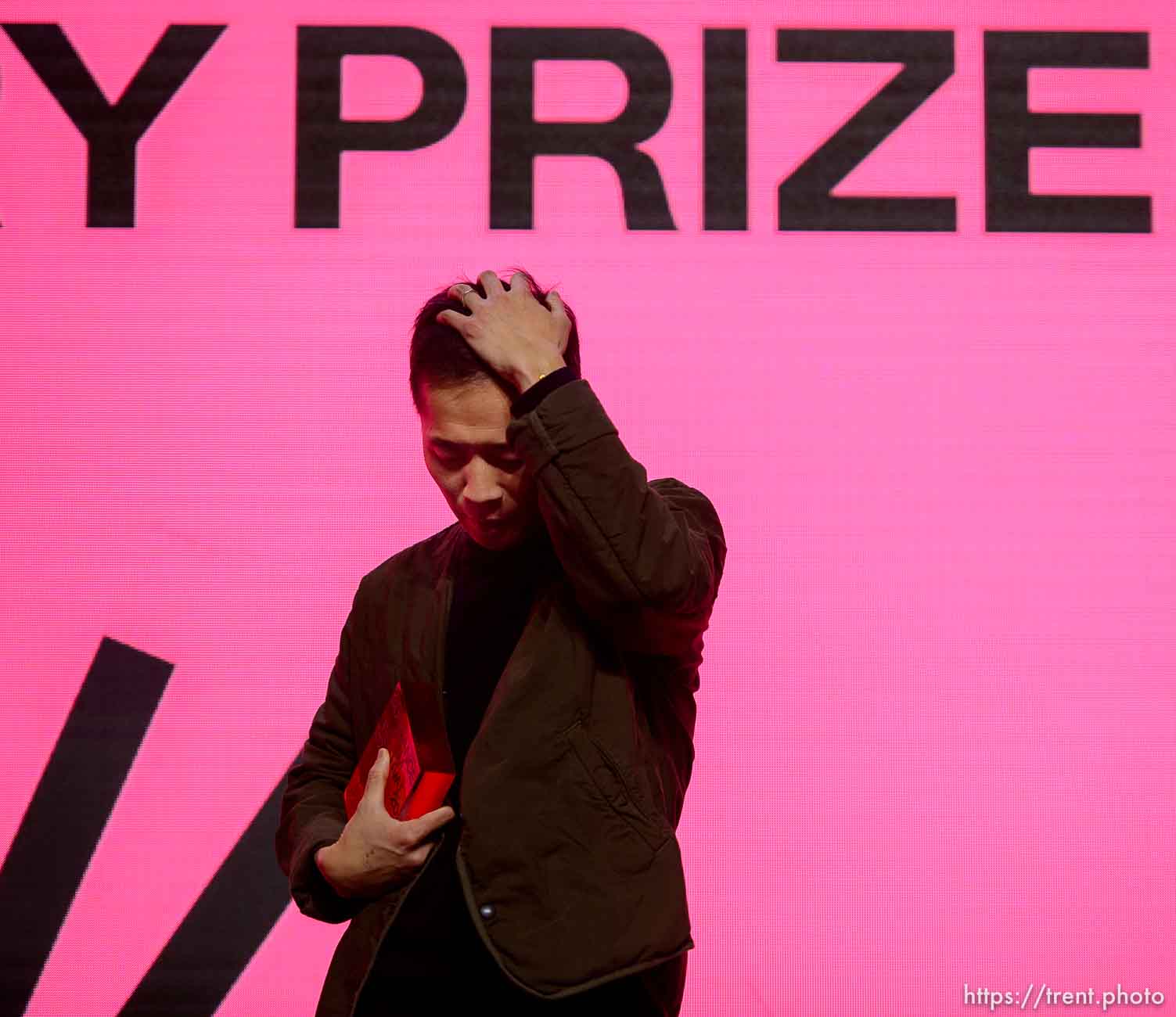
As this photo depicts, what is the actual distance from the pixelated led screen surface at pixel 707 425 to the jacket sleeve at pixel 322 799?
725 mm

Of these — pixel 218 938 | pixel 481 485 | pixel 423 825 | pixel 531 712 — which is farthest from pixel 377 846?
pixel 218 938

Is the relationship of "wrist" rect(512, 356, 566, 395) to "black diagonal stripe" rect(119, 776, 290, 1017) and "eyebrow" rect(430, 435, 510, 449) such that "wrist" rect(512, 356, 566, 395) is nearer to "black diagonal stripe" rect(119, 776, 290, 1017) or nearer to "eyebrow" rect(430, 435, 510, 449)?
"eyebrow" rect(430, 435, 510, 449)

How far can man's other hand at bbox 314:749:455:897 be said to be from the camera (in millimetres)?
959


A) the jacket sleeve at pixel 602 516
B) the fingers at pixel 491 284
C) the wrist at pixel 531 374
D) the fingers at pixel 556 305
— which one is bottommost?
the jacket sleeve at pixel 602 516

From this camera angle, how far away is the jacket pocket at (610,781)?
3.21 ft

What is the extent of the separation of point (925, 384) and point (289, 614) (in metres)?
0.99

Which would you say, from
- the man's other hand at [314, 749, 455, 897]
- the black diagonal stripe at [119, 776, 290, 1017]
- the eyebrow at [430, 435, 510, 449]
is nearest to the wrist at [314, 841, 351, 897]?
the man's other hand at [314, 749, 455, 897]

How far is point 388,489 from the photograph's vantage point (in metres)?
1.89

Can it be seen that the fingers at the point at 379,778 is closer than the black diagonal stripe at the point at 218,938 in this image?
Yes

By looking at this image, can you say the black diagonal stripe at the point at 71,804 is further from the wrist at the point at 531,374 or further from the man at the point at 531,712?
the wrist at the point at 531,374

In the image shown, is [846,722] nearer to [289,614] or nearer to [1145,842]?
[1145,842]

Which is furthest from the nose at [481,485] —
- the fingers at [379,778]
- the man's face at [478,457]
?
the fingers at [379,778]

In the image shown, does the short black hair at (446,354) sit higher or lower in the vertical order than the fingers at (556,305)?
lower

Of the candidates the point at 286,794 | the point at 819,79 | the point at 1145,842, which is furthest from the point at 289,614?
the point at 1145,842
